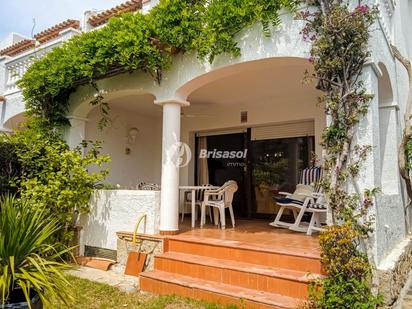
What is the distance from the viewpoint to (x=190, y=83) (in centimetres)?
606

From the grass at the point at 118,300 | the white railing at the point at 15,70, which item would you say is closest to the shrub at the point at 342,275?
the grass at the point at 118,300

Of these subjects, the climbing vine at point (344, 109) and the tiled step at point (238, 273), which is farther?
the tiled step at point (238, 273)

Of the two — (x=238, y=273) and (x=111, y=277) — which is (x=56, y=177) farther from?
(x=238, y=273)

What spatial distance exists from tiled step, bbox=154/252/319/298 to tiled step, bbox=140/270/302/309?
3.1 inches

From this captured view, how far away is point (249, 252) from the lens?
5035 millimetres

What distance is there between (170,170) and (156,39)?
7.99 ft

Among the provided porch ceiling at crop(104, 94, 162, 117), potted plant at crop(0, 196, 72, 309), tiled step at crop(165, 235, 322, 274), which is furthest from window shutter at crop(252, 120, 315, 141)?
potted plant at crop(0, 196, 72, 309)

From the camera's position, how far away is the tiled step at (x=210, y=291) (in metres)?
4.11

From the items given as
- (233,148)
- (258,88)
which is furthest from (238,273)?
(233,148)

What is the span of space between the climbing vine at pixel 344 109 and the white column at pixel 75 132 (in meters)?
5.90

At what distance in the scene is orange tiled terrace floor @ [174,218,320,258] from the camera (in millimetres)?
4945

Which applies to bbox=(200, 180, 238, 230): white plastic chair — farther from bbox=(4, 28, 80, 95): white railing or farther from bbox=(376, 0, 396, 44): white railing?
Answer: bbox=(4, 28, 80, 95): white railing

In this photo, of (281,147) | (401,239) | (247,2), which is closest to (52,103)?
(247,2)

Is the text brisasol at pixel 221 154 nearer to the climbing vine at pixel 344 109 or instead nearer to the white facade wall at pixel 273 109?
the white facade wall at pixel 273 109
